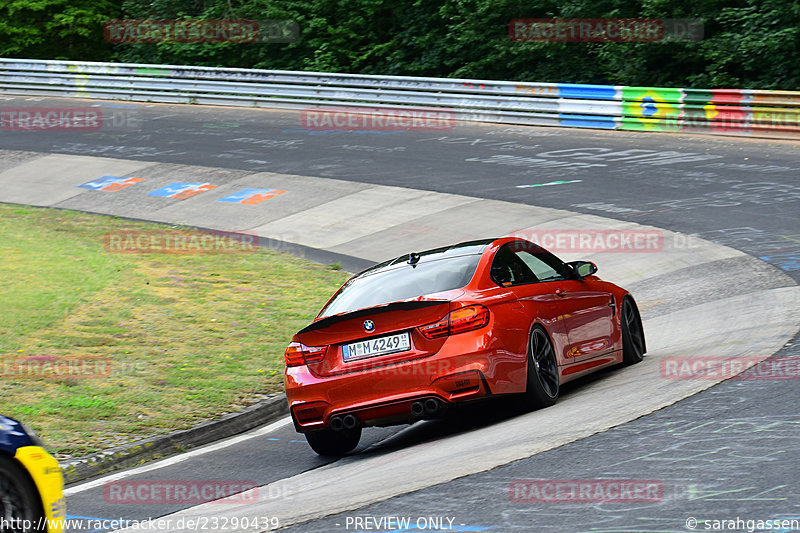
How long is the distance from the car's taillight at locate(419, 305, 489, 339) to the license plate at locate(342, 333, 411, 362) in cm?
15

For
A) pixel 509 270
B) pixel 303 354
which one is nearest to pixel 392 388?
pixel 303 354

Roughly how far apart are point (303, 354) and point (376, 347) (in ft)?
2.03

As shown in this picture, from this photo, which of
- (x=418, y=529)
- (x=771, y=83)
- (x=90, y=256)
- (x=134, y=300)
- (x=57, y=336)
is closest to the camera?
(x=418, y=529)

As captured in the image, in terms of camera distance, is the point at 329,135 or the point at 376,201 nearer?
the point at 376,201

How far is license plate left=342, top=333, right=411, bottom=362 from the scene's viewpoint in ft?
25.8

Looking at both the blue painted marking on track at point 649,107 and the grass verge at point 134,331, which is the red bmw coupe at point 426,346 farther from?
the blue painted marking on track at point 649,107

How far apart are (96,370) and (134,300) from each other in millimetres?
3596

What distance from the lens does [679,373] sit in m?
8.74

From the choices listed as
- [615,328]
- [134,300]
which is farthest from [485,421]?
[134,300]

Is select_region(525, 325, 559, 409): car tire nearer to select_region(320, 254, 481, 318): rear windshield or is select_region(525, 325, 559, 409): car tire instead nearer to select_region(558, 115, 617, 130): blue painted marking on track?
select_region(320, 254, 481, 318): rear windshield

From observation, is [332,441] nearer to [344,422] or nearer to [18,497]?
[344,422]

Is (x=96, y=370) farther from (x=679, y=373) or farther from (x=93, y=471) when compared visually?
(x=679, y=373)

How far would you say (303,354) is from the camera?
8.21 meters

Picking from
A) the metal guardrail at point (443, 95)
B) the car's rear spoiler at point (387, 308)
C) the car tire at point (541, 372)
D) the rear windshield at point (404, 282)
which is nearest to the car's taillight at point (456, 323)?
the car's rear spoiler at point (387, 308)
